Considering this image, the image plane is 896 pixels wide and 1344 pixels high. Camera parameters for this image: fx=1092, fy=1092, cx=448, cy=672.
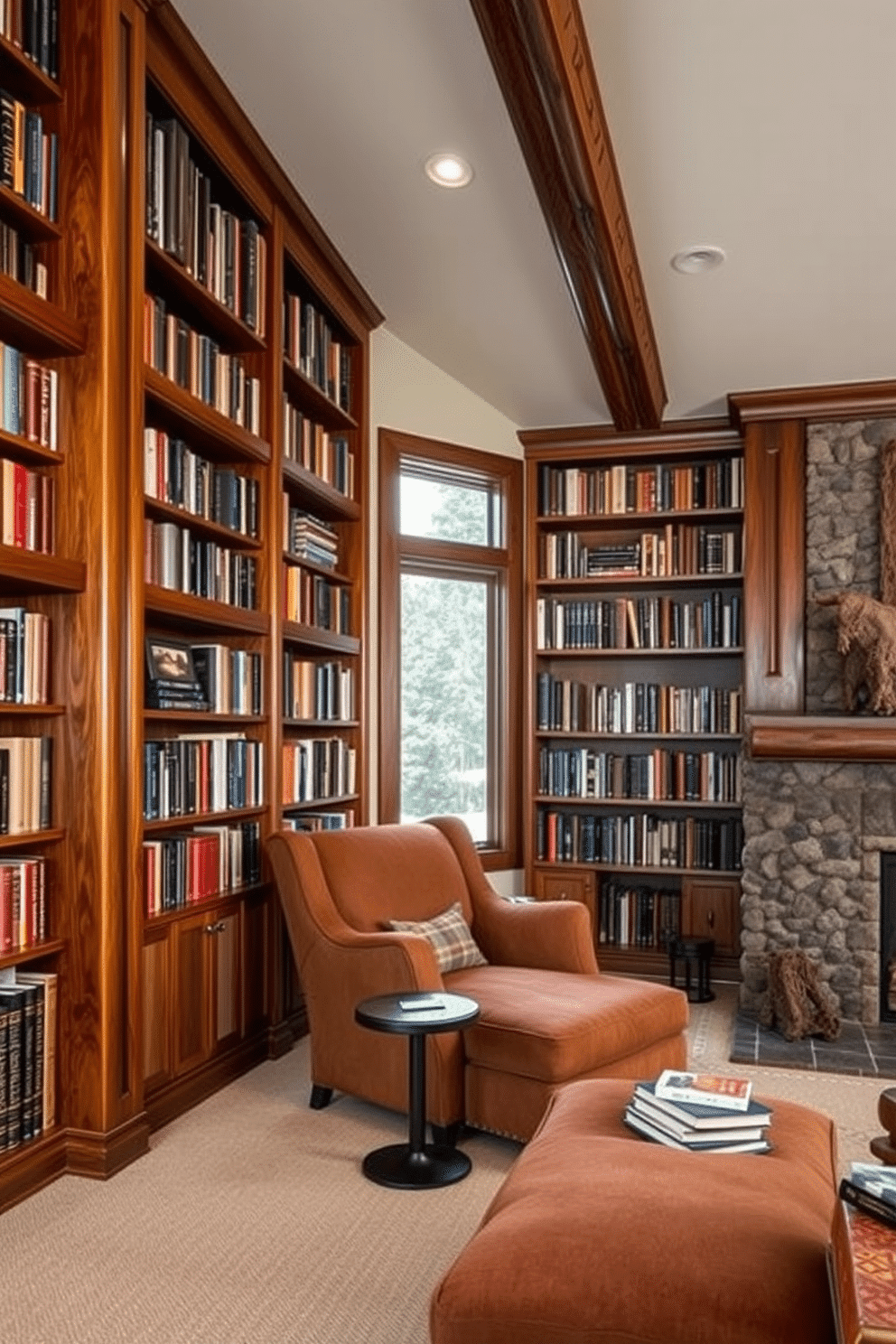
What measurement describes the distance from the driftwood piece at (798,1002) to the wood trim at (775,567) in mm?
1154

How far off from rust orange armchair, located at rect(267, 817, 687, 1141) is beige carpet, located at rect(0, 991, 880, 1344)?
0.19 m

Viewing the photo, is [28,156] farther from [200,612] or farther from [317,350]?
[317,350]

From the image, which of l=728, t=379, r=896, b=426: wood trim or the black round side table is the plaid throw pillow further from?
l=728, t=379, r=896, b=426: wood trim

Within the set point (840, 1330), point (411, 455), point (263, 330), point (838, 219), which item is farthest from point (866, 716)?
point (840, 1330)

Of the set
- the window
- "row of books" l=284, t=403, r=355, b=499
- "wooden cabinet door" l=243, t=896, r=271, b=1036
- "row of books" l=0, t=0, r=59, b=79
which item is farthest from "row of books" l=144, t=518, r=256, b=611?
the window

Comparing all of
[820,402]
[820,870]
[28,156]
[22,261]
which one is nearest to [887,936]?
[820,870]

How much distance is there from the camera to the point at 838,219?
3.62 m

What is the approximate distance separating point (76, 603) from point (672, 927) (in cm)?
357

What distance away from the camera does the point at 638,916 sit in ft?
17.7

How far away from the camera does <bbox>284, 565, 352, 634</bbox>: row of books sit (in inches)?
163

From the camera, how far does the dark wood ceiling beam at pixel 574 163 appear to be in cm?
247

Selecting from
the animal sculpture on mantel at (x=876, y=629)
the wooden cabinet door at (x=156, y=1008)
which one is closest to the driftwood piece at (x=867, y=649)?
the animal sculpture on mantel at (x=876, y=629)

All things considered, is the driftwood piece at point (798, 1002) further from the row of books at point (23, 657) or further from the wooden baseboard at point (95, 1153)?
the row of books at point (23, 657)

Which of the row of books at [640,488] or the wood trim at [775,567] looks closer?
the wood trim at [775,567]
